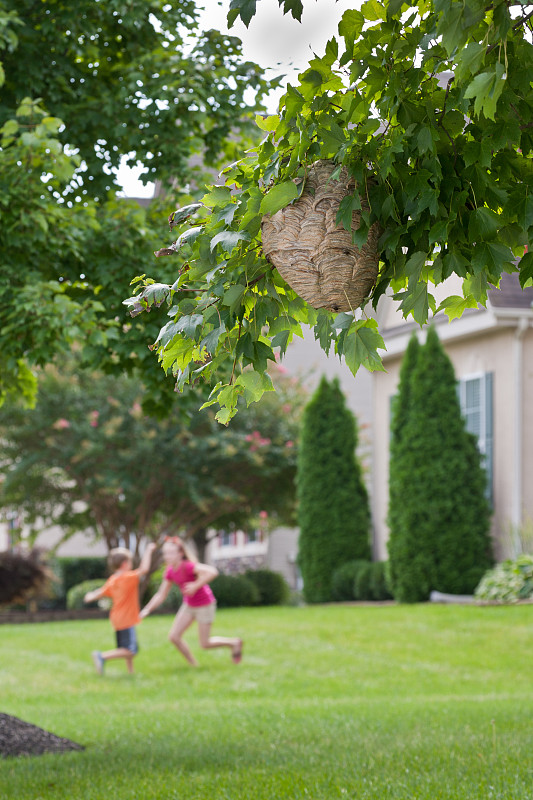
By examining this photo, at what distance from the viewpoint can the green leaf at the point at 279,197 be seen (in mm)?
3018

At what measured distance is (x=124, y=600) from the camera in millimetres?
11766

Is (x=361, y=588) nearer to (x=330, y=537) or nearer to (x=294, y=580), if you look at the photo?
(x=330, y=537)

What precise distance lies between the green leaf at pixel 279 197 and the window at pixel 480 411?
14315 millimetres

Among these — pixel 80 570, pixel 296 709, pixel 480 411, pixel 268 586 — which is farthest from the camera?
pixel 80 570

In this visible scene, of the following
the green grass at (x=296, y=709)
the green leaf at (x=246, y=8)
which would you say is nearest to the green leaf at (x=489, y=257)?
the green leaf at (x=246, y=8)

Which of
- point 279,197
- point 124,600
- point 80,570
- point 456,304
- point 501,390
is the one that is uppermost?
point 501,390

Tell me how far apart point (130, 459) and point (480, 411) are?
22.5 ft

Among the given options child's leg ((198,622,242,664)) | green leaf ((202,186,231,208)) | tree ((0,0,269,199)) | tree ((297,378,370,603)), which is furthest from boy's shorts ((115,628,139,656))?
green leaf ((202,186,231,208))

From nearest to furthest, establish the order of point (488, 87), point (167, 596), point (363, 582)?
point (488, 87) → point (363, 582) → point (167, 596)

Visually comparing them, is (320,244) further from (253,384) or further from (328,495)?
(328,495)

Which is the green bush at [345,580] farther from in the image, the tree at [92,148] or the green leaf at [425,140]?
the green leaf at [425,140]

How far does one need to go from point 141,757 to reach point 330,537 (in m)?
12.9

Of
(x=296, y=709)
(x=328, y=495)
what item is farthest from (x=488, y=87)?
(x=328, y=495)

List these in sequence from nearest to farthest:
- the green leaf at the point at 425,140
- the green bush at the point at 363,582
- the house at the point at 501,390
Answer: the green leaf at the point at 425,140 < the house at the point at 501,390 < the green bush at the point at 363,582
